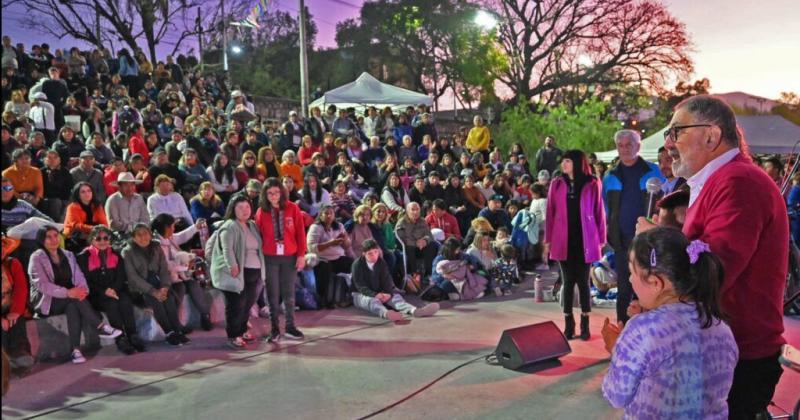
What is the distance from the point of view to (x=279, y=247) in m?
6.55

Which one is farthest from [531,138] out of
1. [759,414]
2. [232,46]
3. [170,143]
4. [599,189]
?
[759,414]

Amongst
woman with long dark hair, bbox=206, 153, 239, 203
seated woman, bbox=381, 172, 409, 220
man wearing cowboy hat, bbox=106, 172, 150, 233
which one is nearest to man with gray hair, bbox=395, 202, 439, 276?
seated woman, bbox=381, 172, 409, 220

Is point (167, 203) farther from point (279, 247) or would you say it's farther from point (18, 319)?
point (18, 319)

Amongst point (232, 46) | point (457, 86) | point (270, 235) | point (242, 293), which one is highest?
point (232, 46)

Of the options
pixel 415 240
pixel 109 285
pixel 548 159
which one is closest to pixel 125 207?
pixel 109 285

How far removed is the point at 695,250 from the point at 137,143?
10021 millimetres

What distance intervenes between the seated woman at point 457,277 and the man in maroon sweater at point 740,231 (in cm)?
660

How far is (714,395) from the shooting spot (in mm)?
1994

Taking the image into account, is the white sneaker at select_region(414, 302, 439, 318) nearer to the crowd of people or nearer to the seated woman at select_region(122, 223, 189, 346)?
the crowd of people

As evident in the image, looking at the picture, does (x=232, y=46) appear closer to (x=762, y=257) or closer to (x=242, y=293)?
(x=242, y=293)

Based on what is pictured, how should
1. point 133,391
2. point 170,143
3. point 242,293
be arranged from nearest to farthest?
point 133,391
point 242,293
point 170,143

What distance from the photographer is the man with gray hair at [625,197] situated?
5262 mm

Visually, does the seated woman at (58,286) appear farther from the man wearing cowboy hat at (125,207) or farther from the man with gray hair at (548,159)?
the man with gray hair at (548,159)

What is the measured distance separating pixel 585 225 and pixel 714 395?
3.93 meters
